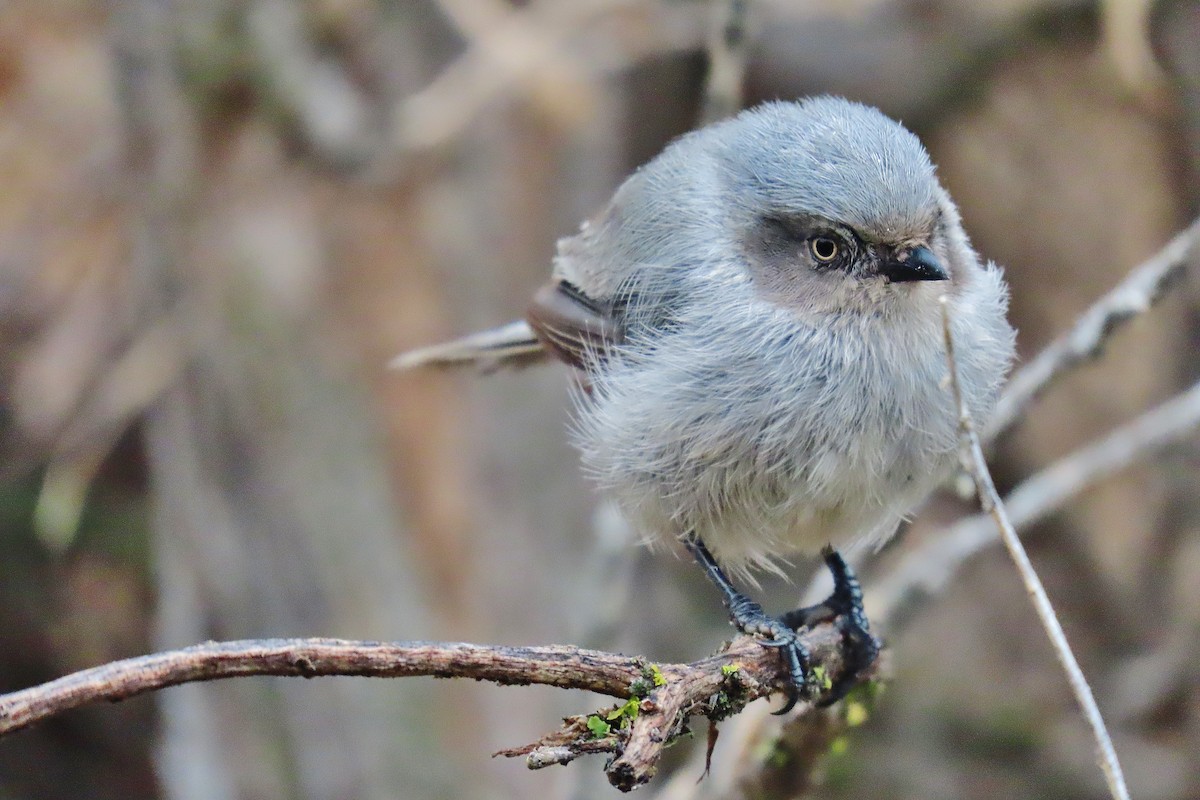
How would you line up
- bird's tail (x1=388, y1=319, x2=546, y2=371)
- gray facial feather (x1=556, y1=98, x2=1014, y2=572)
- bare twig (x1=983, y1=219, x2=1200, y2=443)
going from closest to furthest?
gray facial feather (x1=556, y1=98, x2=1014, y2=572) < bare twig (x1=983, y1=219, x2=1200, y2=443) < bird's tail (x1=388, y1=319, x2=546, y2=371)

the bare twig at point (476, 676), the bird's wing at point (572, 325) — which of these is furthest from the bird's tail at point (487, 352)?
the bare twig at point (476, 676)

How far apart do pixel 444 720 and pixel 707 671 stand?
10.2 ft

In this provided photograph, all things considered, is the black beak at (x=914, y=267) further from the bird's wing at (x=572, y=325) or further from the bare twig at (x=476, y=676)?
the bare twig at (x=476, y=676)

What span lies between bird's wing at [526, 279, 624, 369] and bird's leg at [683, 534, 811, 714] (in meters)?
0.64

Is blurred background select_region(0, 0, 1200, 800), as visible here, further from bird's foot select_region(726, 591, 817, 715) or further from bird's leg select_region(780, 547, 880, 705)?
bird's foot select_region(726, 591, 817, 715)

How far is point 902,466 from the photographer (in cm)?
263

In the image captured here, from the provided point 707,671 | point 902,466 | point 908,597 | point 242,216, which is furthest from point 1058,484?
point 242,216

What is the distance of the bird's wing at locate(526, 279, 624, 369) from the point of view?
3152 millimetres

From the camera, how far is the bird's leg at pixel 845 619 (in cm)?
272

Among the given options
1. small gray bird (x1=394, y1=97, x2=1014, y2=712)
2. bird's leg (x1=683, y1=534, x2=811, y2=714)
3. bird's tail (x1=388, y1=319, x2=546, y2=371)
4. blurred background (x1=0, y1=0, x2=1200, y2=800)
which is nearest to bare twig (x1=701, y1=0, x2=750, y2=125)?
blurred background (x1=0, y1=0, x2=1200, y2=800)

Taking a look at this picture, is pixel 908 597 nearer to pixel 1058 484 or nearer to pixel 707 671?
pixel 1058 484

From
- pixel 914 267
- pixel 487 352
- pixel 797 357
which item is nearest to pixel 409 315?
pixel 487 352

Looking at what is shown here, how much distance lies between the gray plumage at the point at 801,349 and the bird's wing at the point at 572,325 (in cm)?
18

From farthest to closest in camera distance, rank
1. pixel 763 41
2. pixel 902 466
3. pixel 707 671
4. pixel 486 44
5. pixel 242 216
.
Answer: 1. pixel 763 41
2. pixel 242 216
3. pixel 486 44
4. pixel 902 466
5. pixel 707 671
